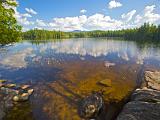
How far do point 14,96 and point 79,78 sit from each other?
12353mm

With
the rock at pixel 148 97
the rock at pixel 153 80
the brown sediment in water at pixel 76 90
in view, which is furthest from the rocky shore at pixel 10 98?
the rock at pixel 153 80

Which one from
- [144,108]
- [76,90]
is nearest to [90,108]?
[144,108]

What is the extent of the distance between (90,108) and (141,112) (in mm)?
Answer: 4855

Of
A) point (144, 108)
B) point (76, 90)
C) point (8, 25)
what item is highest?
point (8, 25)

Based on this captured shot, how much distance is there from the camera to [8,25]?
14594 millimetres

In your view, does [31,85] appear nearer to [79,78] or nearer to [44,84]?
[44,84]

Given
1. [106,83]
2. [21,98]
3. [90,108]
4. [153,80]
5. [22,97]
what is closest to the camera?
[90,108]

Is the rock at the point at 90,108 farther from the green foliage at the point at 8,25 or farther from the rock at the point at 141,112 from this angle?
the green foliage at the point at 8,25

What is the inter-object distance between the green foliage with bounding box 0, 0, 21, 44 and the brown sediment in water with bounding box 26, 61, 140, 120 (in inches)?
311

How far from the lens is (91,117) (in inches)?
611

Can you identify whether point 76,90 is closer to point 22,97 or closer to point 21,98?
point 22,97

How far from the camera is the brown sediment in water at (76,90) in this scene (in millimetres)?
17016

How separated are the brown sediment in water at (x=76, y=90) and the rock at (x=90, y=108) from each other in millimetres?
658

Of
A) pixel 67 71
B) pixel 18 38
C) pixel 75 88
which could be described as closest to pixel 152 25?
pixel 67 71
